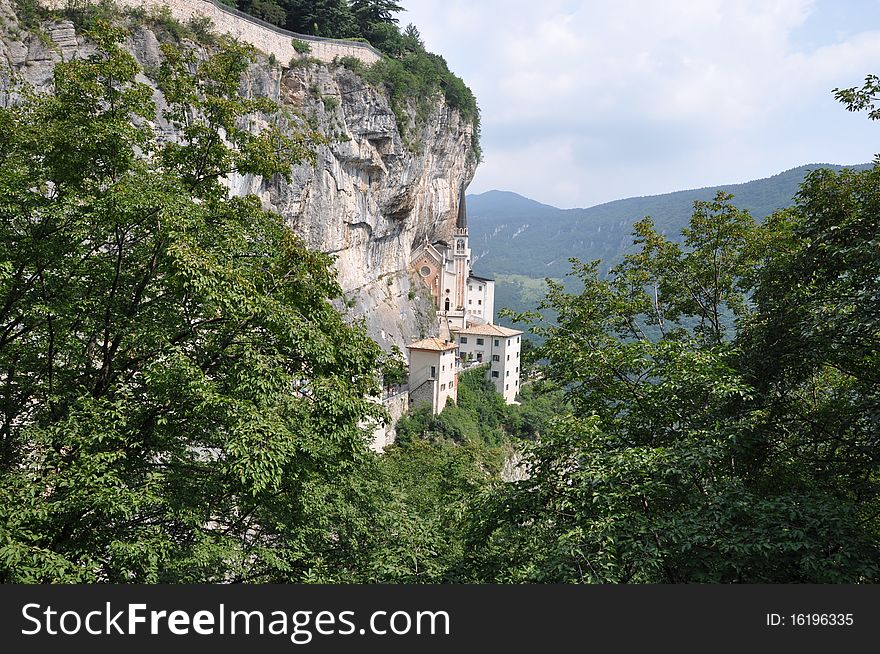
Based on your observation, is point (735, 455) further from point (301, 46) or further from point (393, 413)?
point (301, 46)

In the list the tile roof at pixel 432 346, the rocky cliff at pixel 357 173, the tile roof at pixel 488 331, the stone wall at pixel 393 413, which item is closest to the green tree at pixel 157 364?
→ the rocky cliff at pixel 357 173

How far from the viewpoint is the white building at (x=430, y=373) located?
4281cm

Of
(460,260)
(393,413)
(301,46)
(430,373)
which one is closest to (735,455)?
(393,413)

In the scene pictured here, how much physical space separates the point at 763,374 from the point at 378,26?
47.4 metres

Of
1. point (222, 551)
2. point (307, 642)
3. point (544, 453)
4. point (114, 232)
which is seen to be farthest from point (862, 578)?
point (114, 232)

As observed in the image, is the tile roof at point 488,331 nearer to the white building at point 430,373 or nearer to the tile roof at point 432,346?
the tile roof at point 432,346

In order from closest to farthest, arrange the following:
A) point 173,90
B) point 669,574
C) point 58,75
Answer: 1. point 669,574
2. point 58,75
3. point 173,90

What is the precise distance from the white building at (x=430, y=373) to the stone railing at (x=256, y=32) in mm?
19268

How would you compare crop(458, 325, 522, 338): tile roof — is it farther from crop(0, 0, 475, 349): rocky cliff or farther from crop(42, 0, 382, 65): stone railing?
crop(42, 0, 382, 65): stone railing

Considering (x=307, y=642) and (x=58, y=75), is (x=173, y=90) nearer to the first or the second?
(x=58, y=75)

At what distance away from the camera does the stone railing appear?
1184 inches

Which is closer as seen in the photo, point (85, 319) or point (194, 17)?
point (85, 319)

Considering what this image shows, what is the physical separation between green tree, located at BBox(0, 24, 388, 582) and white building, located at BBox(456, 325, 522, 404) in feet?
142

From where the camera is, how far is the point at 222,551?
22.4 ft
